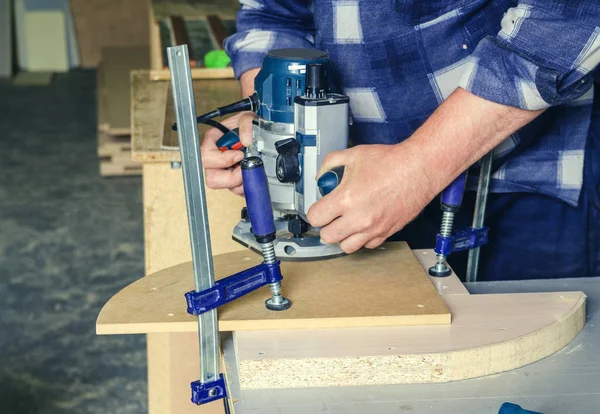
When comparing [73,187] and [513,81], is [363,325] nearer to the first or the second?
[513,81]

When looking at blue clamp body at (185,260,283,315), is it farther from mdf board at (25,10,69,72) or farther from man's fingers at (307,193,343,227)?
mdf board at (25,10,69,72)

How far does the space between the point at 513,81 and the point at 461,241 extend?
0.35 metres

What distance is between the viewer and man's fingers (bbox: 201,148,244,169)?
5.17 feet

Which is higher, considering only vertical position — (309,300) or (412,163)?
(412,163)

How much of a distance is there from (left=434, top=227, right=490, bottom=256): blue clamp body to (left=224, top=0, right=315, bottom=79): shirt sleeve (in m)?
0.54

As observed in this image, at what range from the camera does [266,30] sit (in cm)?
174

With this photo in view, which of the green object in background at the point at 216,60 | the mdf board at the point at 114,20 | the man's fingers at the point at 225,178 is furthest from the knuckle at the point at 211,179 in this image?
the mdf board at the point at 114,20

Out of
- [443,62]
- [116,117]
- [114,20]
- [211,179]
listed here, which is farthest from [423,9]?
[114,20]

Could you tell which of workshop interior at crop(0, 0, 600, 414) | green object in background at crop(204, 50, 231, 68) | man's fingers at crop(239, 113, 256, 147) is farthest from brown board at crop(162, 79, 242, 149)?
man's fingers at crop(239, 113, 256, 147)

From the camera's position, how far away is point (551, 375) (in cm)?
120

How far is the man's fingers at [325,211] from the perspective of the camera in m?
1.32

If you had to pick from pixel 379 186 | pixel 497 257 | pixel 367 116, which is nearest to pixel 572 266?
pixel 497 257

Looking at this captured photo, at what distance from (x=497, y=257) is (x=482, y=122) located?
0.55 meters

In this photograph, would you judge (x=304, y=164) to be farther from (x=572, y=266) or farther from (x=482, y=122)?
(x=572, y=266)
